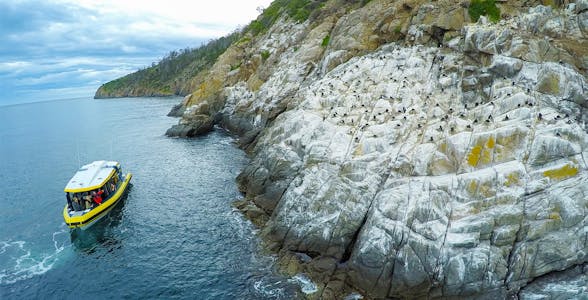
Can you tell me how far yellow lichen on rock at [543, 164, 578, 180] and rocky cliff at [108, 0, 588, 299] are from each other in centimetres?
9

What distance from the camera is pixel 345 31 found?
190ft

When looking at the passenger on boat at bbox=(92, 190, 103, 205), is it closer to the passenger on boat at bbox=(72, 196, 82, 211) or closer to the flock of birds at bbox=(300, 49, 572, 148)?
the passenger on boat at bbox=(72, 196, 82, 211)

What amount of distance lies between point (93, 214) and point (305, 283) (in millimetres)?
28194

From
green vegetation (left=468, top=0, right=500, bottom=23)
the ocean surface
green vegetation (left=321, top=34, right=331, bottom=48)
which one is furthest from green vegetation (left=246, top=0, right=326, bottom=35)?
green vegetation (left=468, top=0, right=500, bottom=23)

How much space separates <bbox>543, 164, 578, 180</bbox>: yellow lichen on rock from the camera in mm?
26303

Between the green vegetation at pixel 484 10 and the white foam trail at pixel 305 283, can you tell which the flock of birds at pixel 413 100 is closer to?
the green vegetation at pixel 484 10

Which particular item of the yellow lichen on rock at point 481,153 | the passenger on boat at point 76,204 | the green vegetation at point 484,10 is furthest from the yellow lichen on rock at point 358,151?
the passenger on boat at point 76,204

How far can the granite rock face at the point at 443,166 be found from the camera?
2584 centimetres

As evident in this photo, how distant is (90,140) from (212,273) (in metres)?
76.2

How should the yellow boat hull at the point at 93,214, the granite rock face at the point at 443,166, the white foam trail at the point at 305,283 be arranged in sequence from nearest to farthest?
the granite rock face at the point at 443,166 < the white foam trail at the point at 305,283 < the yellow boat hull at the point at 93,214


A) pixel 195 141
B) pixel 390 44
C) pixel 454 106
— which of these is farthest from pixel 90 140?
pixel 454 106

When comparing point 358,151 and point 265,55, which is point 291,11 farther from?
point 358,151

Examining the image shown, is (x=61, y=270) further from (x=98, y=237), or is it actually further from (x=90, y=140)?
(x=90, y=140)

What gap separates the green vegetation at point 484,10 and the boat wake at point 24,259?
52366 mm
